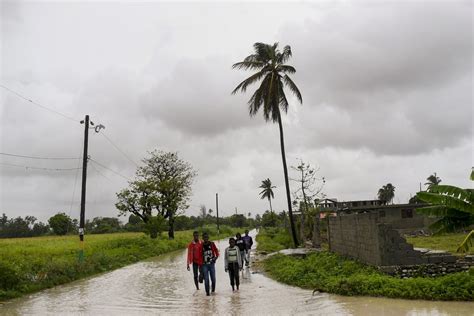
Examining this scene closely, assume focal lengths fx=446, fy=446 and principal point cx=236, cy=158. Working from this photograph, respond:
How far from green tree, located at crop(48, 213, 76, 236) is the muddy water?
7351 cm

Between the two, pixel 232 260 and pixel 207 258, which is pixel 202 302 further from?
pixel 232 260

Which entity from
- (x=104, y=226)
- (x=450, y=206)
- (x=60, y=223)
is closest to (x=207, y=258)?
(x=450, y=206)

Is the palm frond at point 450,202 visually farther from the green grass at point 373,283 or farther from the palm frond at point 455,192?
the green grass at point 373,283

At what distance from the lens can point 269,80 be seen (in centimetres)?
2631

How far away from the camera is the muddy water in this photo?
1027cm

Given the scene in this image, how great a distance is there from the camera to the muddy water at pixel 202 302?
33.7ft

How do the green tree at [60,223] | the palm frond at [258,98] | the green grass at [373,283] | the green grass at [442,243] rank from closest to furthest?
the green grass at [373,283], the green grass at [442,243], the palm frond at [258,98], the green tree at [60,223]

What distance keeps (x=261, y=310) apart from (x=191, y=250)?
3747 millimetres

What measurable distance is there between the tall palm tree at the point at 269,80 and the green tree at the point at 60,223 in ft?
230

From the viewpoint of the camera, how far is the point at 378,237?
45.7 ft

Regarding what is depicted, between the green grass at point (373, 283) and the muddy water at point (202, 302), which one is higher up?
the green grass at point (373, 283)

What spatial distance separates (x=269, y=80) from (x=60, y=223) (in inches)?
2812

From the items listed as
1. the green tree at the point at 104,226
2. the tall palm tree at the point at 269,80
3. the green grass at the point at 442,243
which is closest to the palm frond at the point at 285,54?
the tall palm tree at the point at 269,80

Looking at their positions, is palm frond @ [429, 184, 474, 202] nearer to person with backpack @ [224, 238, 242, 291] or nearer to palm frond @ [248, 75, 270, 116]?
person with backpack @ [224, 238, 242, 291]
